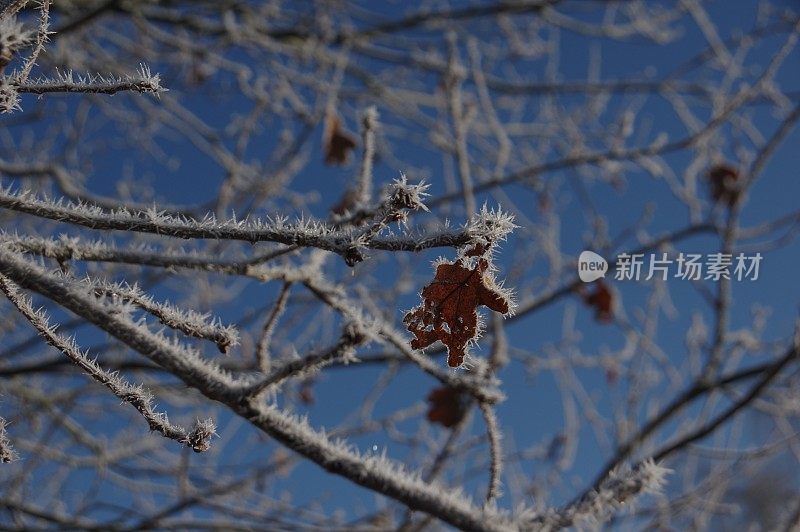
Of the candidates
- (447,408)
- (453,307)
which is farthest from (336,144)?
(453,307)

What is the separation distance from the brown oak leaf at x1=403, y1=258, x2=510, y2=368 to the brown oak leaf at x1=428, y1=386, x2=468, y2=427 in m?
1.27

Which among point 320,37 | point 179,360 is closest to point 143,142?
point 320,37

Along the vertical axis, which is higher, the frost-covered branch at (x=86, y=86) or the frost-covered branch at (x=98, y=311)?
the frost-covered branch at (x=86, y=86)

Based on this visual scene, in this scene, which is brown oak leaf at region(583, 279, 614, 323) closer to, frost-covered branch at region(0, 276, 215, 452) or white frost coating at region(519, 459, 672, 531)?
white frost coating at region(519, 459, 672, 531)

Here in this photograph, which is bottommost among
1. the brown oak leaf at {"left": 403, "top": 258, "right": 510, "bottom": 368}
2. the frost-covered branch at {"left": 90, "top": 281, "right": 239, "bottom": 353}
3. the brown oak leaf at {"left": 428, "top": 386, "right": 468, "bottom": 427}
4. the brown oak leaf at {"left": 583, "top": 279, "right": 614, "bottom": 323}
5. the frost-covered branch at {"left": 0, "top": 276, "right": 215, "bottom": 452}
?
the frost-covered branch at {"left": 0, "top": 276, "right": 215, "bottom": 452}

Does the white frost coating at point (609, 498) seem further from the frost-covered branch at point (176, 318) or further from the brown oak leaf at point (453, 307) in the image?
the frost-covered branch at point (176, 318)

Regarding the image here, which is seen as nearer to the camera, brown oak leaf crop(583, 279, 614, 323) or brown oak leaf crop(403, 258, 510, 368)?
brown oak leaf crop(403, 258, 510, 368)

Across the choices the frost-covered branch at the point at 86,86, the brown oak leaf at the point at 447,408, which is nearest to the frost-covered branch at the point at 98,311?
the frost-covered branch at the point at 86,86

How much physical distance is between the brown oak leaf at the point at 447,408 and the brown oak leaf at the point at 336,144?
4.06ft

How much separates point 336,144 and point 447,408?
1.31 meters

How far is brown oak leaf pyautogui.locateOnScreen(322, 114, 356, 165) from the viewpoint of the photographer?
3.04 meters

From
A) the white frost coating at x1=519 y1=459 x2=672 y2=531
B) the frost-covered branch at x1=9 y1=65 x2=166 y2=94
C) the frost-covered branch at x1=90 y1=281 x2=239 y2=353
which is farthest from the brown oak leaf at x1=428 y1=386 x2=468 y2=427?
the frost-covered branch at x1=9 y1=65 x2=166 y2=94

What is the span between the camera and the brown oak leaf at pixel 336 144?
3.04 m

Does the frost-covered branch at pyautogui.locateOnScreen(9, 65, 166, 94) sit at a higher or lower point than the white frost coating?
higher
